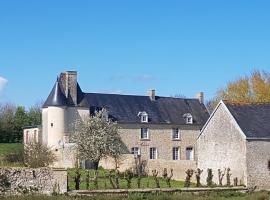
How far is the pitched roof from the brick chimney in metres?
1.75

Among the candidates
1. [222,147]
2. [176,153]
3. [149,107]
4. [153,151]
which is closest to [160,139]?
[153,151]

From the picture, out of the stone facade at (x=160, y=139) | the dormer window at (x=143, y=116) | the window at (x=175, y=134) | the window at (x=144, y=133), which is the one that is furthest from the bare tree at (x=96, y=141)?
the window at (x=175, y=134)

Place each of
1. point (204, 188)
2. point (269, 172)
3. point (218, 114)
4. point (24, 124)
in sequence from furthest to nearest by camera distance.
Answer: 1. point (24, 124)
2. point (218, 114)
3. point (269, 172)
4. point (204, 188)

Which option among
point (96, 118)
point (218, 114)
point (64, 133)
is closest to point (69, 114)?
point (64, 133)

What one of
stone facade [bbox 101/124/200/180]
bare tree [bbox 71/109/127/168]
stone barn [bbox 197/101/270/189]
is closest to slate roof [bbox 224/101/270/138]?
stone barn [bbox 197/101/270/189]

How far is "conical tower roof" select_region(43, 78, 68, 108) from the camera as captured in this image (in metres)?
51.4

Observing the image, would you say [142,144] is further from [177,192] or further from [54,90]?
[177,192]

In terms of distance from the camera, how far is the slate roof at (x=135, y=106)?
52188 mm

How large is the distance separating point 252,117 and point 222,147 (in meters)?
2.72

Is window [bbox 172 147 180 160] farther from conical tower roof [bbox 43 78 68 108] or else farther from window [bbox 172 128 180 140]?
conical tower roof [bbox 43 78 68 108]

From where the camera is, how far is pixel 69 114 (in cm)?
5206

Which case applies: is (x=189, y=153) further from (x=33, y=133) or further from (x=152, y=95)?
(x=33, y=133)

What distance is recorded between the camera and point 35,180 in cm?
2795

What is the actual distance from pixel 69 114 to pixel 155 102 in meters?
10.2
